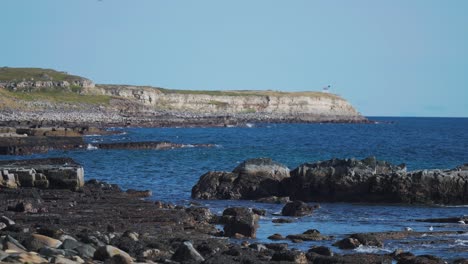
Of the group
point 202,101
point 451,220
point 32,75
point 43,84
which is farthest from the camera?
point 202,101

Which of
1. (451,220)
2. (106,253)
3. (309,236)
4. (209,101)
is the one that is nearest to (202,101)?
(209,101)

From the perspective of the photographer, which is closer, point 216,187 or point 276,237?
point 276,237

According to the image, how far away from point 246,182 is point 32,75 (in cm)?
13833

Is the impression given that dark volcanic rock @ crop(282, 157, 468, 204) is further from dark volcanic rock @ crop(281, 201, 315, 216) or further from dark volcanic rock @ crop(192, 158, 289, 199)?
dark volcanic rock @ crop(281, 201, 315, 216)

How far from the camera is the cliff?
11631cm

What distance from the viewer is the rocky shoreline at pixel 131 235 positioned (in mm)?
14748

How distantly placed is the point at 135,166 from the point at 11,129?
83.1 ft

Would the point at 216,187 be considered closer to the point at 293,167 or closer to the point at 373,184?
the point at 373,184

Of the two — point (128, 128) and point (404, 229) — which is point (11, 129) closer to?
point (128, 128)

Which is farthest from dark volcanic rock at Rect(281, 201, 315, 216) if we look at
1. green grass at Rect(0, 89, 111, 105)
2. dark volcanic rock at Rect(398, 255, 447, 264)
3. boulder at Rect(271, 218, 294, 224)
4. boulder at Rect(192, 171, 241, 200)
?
green grass at Rect(0, 89, 111, 105)

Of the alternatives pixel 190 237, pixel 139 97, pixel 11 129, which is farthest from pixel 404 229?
pixel 139 97

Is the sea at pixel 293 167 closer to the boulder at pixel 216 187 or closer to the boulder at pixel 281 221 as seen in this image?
the boulder at pixel 281 221

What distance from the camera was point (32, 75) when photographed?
538 ft

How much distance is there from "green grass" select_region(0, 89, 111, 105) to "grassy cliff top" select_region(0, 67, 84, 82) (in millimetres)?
10622
